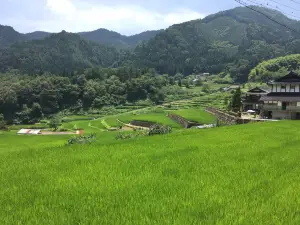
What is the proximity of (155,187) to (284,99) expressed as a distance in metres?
31.9

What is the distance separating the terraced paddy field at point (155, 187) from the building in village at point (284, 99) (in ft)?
82.3

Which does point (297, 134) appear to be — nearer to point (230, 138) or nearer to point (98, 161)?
point (230, 138)

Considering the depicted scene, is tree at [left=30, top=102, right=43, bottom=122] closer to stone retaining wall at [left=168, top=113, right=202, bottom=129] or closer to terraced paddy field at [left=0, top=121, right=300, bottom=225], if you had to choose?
stone retaining wall at [left=168, top=113, right=202, bottom=129]

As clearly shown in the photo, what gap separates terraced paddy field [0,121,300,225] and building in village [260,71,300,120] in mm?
25096

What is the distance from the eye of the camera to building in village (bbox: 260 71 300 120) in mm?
35312

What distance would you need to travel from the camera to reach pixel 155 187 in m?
7.16

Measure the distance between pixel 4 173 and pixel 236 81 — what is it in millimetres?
140841

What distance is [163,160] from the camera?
1019 centimetres

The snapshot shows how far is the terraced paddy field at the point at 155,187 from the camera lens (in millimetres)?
5508

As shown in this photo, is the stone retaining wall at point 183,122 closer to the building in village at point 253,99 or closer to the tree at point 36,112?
the building in village at point 253,99

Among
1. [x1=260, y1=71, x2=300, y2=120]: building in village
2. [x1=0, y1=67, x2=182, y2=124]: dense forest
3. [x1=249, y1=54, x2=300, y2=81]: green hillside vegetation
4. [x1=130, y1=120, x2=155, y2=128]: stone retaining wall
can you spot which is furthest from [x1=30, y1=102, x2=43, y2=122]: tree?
[x1=249, y1=54, x2=300, y2=81]: green hillside vegetation

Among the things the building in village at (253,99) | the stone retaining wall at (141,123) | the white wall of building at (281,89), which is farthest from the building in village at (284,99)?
the stone retaining wall at (141,123)

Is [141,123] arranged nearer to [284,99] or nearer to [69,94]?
[284,99]

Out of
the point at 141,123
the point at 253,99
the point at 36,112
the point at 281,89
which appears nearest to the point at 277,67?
the point at 253,99
